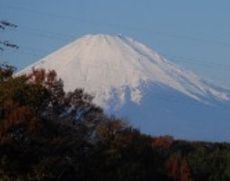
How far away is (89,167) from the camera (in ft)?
121

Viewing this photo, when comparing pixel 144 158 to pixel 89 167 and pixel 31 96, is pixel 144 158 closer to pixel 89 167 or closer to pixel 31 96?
pixel 89 167

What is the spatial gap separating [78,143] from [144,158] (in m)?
6.36

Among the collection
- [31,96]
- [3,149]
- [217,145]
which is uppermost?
[217,145]

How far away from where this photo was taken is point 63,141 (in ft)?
114

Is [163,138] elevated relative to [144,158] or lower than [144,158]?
elevated

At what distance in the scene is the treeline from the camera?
108 feet

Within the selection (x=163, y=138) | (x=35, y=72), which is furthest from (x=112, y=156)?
(x=163, y=138)

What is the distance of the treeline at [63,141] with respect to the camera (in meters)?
32.8

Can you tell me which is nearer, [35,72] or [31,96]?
[31,96]

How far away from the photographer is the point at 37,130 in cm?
3353

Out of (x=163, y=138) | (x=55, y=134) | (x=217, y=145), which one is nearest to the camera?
(x=55, y=134)

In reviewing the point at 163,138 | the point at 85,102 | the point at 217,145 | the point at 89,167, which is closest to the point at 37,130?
the point at 89,167

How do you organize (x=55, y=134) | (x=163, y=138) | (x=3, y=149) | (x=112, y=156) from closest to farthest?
(x=3, y=149) → (x=55, y=134) → (x=112, y=156) → (x=163, y=138)

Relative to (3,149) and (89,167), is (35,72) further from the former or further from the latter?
(3,149)
